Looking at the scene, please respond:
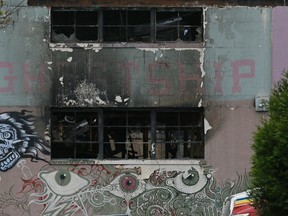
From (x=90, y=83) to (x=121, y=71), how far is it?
2.45 ft

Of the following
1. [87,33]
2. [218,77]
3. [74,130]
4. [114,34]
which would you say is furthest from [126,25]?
[74,130]

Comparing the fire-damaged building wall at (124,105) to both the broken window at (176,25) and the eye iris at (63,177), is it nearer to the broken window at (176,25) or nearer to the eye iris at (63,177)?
the eye iris at (63,177)

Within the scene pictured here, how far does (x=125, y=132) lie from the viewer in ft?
52.8

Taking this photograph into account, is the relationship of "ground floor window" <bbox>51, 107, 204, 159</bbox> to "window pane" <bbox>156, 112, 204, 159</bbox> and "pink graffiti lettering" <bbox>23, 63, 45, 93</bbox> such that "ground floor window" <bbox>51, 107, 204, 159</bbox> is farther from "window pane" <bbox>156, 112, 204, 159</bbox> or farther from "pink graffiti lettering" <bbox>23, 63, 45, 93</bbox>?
"pink graffiti lettering" <bbox>23, 63, 45, 93</bbox>

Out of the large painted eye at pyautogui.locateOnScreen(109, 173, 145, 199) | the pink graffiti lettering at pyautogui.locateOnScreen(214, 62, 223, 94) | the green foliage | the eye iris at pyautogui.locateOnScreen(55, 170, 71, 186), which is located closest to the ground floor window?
the eye iris at pyautogui.locateOnScreen(55, 170, 71, 186)

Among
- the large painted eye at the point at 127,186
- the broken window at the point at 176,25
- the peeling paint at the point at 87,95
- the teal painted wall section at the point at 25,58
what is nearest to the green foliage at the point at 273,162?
the large painted eye at the point at 127,186

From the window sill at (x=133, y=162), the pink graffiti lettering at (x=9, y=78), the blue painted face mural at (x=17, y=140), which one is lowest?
the window sill at (x=133, y=162)

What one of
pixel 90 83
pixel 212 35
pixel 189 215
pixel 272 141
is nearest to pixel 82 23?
pixel 90 83

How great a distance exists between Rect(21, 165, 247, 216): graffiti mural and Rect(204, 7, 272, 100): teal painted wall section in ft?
6.37

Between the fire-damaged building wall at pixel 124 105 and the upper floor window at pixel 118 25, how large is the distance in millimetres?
101

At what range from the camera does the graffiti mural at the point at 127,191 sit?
1582cm

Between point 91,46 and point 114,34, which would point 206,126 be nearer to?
point 114,34

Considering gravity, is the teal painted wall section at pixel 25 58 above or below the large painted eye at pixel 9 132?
above

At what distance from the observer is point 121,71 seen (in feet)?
52.2
